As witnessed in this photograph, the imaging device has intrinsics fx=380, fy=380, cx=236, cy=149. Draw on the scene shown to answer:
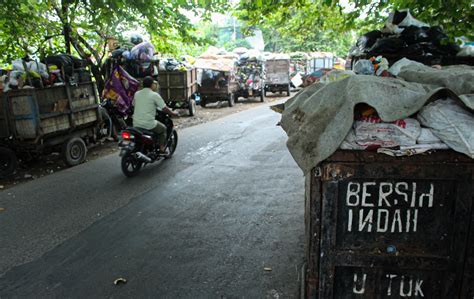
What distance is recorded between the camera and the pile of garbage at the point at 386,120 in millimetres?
2133

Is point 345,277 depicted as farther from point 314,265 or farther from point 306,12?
point 306,12

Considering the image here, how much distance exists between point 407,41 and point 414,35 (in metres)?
0.16

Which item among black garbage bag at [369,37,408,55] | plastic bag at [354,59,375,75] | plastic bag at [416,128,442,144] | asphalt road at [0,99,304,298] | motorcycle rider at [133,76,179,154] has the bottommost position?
asphalt road at [0,99,304,298]

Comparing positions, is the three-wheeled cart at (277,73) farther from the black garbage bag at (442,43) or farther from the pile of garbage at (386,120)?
the pile of garbage at (386,120)

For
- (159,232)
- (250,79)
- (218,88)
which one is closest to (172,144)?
(159,232)

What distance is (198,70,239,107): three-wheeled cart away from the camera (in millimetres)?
18469

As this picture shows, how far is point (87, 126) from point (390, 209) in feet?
25.4

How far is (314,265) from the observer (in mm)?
2373

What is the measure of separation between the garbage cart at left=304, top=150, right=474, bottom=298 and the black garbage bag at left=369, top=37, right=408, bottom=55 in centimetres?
206

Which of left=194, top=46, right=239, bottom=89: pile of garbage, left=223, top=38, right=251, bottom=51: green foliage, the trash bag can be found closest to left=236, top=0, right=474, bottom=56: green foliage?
the trash bag

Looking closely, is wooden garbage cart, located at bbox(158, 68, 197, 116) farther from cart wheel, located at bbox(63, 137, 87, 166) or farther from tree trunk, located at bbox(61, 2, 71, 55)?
cart wheel, located at bbox(63, 137, 87, 166)

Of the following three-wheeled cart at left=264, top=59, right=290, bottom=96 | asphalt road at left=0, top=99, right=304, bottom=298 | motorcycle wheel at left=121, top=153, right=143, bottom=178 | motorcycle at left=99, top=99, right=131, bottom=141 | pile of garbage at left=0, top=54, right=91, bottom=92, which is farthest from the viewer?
three-wheeled cart at left=264, top=59, right=290, bottom=96

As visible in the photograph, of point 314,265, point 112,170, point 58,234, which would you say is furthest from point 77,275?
point 112,170

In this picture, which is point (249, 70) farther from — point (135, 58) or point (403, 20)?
point (403, 20)
